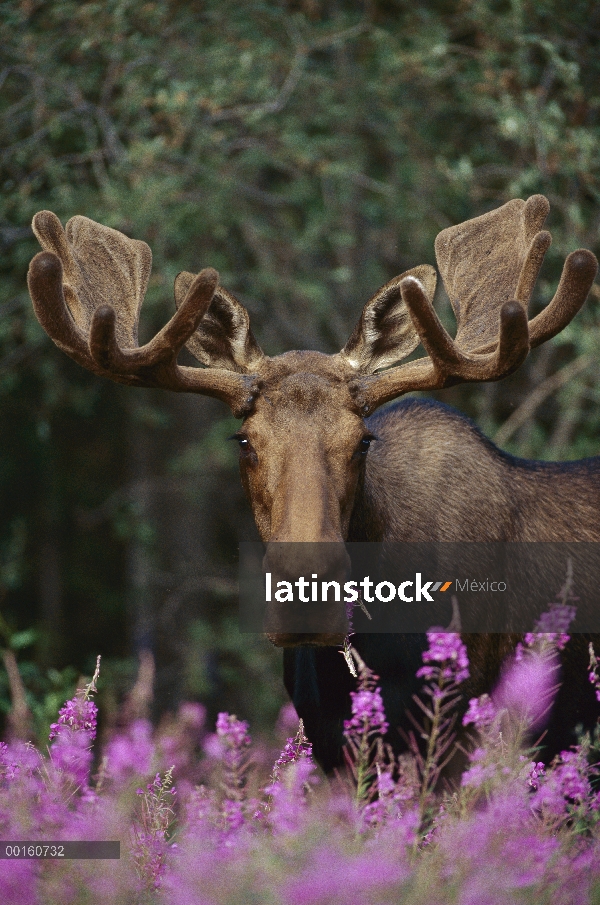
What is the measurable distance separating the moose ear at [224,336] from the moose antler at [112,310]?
0.05 meters

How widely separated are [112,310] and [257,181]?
24.0ft

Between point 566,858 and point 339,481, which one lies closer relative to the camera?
point 566,858

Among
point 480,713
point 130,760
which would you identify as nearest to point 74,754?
point 130,760

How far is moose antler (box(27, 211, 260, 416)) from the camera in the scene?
408 centimetres

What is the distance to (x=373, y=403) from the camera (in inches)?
173

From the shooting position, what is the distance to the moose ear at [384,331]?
458 centimetres

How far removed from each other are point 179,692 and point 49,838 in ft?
29.3

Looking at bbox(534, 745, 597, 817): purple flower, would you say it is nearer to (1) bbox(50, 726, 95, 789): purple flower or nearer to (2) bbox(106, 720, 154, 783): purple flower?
(2) bbox(106, 720, 154, 783): purple flower

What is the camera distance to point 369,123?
10750 millimetres

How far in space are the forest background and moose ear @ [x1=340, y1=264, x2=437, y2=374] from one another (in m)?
3.02

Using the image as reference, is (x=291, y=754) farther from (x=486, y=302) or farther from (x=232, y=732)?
(x=486, y=302)

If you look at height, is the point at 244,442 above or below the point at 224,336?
below

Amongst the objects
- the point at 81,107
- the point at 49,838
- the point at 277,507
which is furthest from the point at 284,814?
the point at 81,107

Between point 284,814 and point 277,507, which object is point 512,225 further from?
point 284,814
